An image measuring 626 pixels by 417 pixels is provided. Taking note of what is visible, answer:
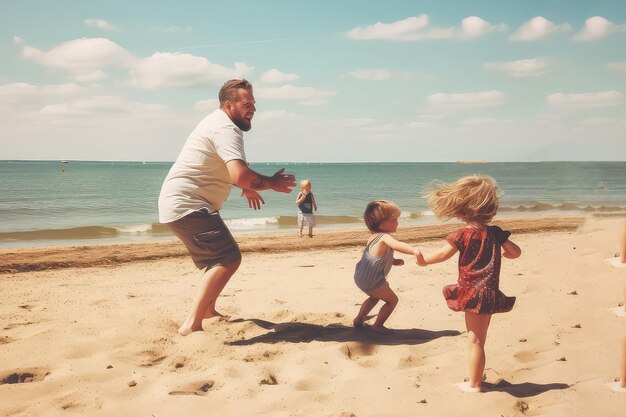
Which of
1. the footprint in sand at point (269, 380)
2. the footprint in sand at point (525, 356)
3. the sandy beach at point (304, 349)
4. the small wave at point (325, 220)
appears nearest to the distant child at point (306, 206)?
the small wave at point (325, 220)

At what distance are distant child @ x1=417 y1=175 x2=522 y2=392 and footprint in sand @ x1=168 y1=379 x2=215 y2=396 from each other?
5.11ft

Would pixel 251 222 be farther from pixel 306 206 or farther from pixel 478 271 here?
pixel 478 271

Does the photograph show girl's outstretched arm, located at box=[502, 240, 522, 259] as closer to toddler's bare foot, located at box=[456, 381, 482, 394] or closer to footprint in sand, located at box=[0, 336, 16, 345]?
toddler's bare foot, located at box=[456, 381, 482, 394]

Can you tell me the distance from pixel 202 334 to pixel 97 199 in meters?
27.8

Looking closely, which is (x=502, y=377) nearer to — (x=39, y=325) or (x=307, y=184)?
(x=39, y=325)

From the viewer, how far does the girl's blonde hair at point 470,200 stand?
3062 millimetres

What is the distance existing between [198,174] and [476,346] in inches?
97.0

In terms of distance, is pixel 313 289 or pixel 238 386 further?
pixel 313 289

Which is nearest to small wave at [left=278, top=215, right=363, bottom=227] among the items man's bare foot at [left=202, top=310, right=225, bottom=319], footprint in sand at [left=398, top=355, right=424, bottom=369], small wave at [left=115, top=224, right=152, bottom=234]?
small wave at [left=115, top=224, right=152, bottom=234]

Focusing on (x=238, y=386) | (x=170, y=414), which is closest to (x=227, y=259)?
(x=238, y=386)

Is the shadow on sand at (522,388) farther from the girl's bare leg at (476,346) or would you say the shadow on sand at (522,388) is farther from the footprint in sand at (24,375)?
the footprint in sand at (24,375)

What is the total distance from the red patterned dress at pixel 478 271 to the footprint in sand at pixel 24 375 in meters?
2.78

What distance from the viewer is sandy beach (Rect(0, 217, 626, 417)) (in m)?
2.93

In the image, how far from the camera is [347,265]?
782cm
